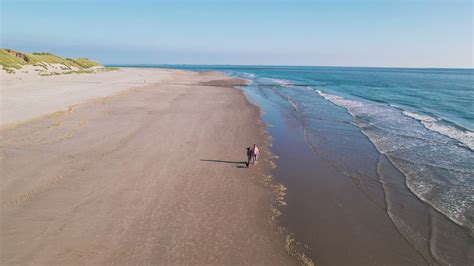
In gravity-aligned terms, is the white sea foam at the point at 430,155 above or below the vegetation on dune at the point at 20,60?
below

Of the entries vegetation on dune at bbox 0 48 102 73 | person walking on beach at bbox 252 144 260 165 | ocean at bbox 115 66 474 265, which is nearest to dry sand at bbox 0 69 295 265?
person walking on beach at bbox 252 144 260 165

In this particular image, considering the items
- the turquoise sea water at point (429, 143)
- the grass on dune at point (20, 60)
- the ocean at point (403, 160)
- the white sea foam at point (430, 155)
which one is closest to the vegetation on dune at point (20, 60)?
the grass on dune at point (20, 60)

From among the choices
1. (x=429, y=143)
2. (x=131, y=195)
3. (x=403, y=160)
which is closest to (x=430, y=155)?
(x=403, y=160)

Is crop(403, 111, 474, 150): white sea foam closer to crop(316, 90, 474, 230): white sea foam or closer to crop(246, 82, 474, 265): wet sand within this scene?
crop(316, 90, 474, 230): white sea foam

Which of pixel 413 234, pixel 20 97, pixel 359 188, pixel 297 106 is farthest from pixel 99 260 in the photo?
pixel 297 106

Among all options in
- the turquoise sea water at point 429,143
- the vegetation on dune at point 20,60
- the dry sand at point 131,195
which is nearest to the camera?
the dry sand at point 131,195

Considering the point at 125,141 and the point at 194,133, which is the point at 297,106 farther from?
the point at 125,141

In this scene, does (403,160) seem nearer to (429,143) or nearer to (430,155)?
(430,155)

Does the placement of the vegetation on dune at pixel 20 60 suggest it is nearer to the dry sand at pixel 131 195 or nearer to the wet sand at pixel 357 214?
the dry sand at pixel 131 195
